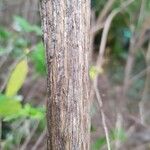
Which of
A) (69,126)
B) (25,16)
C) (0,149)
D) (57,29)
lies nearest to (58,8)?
(57,29)

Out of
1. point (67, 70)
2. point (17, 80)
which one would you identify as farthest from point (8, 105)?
point (67, 70)

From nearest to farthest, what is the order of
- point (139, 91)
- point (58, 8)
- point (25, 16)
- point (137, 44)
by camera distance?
1. point (58, 8)
2. point (137, 44)
3. point (25, 16)
4. point (139, 91)

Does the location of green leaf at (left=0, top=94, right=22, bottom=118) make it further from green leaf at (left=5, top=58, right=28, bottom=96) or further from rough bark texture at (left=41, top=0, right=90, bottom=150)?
rough bark texture at (left=41, top=0, right=90, bottom=150)

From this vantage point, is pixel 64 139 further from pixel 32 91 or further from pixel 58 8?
pixel 32 91

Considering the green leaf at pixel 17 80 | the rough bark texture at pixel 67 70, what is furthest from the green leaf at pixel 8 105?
the rough bark texture at pixel 67 70

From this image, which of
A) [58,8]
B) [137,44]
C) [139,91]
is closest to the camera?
[58,8]

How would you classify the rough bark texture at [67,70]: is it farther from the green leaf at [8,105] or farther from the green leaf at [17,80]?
the green leaf at [17,80]

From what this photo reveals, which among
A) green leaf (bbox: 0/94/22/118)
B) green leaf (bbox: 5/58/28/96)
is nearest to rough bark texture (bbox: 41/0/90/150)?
green leaf (bbox: 0/94/22/118)
